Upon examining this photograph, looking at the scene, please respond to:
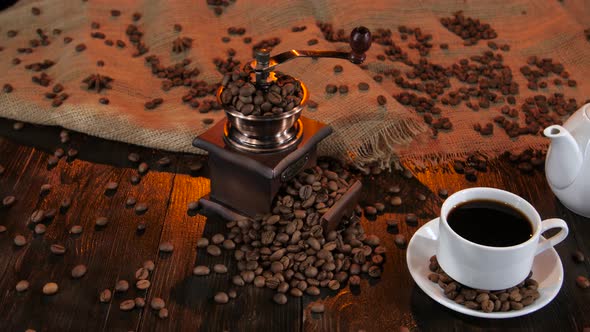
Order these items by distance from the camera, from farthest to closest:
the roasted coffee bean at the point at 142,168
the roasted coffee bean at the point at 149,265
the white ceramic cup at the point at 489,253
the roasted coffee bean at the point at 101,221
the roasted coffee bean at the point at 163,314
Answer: the roasted coffee bean at the point at 142,168 → the roasted coffee bean at the point at 101,221 → the roasted coffee bean at the point at 149,265 → the roasted coffee bean at the point at 163,314 → the white ceramic cup at the point at 489,253

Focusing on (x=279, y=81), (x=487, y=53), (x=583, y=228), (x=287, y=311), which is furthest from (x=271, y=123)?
(x=487, y=53)

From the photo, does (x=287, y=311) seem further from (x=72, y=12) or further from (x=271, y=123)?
(x=72, y=12)

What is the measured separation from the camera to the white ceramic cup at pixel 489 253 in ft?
3.94

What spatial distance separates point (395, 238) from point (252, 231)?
320 mm

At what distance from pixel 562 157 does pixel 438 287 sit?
0.44 m

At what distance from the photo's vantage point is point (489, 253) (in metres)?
1.19

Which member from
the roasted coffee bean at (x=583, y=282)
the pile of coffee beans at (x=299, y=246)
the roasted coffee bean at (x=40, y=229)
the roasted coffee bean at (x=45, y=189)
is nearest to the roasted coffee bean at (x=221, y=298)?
the pile of coffee beans at (x=299, y=246)

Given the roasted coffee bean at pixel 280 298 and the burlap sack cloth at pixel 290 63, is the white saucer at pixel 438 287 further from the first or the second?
the burlap sack cloth at pixel 290 63

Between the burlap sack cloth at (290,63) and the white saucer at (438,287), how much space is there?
1.23ft

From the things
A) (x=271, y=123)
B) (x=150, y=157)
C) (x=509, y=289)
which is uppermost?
(x=271, y=123)

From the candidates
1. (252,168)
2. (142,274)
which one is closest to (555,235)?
(252,168)

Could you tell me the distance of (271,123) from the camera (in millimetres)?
1387

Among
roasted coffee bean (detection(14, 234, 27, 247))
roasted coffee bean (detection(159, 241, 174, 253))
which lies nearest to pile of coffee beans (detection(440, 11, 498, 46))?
roasted coffee bean (detection(159, 241, 174, 253))

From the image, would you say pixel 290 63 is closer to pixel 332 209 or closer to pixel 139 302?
pixel 332 209
